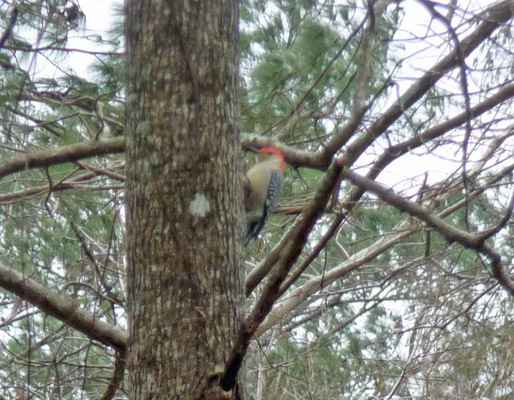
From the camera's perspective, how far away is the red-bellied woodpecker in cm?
443

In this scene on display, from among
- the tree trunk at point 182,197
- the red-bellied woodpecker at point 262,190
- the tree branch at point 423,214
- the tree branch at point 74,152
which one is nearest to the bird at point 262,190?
the red-bellied woodpecker at point 262,190

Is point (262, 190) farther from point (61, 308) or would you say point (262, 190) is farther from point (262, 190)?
point (61, 308)

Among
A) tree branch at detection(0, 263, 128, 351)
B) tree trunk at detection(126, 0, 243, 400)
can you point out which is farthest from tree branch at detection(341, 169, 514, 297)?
tree branch at detection(0, 263, 128, 351)

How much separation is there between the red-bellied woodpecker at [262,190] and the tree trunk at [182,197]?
2.04 m

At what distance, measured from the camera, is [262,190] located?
14.7ft

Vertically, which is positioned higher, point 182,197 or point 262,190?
point 262,190

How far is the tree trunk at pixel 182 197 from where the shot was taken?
81.1 inches

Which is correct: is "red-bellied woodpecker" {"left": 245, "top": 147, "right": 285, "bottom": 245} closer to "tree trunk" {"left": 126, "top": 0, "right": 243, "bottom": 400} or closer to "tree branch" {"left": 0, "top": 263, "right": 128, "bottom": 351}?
"tree branch" {"left": 0, "top": 263, "right": 128, "bottom": 351}

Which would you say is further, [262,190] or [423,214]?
[262,190]

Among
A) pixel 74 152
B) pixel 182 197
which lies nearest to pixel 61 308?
pixel 74 152

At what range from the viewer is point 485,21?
265cm

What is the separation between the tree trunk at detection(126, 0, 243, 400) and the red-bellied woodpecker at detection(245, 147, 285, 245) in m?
2.04

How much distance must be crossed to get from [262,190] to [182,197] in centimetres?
232

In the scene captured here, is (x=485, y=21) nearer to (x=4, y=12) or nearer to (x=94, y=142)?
(x=94, y=142)
